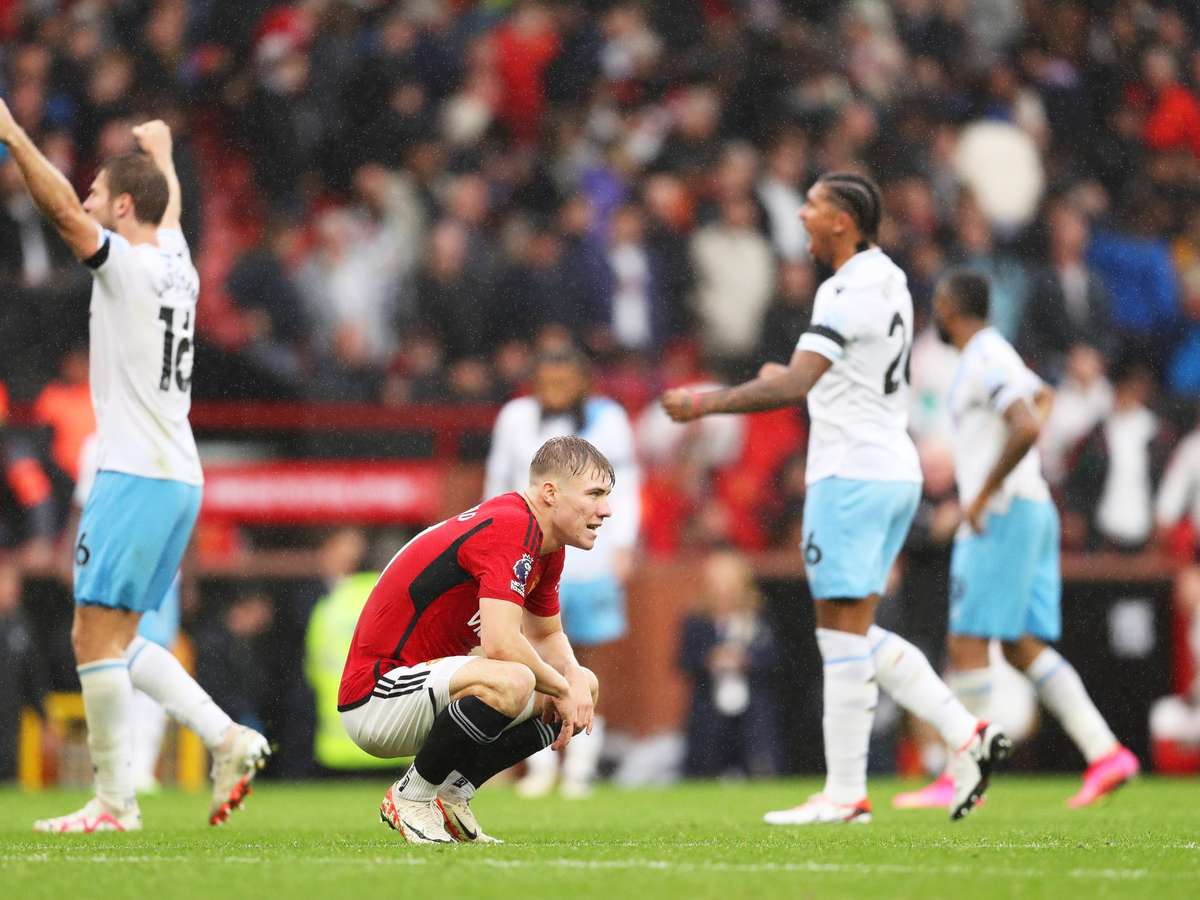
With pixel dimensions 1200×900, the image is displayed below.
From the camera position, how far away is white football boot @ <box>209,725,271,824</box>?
7.30 meters

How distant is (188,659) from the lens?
1242 cm

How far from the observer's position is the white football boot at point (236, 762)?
24.0 feet

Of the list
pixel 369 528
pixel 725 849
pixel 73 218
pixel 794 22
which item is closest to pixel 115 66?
pixel 369 528

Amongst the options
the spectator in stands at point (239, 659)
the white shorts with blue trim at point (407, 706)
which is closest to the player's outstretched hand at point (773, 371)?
the white shorts with blue trim at point (407, 706)

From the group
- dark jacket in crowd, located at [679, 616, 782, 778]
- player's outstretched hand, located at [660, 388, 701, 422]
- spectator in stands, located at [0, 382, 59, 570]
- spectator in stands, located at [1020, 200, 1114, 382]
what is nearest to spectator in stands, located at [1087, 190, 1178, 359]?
spectator in stands, located at [1020, 200, 1114, 382]

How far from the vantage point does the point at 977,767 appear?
755cm

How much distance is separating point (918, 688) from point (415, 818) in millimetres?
2506

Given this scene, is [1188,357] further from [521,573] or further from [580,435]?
[521,573]

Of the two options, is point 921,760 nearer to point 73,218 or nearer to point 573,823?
point 573,823

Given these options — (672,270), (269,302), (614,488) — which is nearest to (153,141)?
(614,488)

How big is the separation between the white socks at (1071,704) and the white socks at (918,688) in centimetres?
188

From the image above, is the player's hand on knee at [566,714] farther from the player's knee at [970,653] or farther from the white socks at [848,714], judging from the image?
the player's knee at [970,653]

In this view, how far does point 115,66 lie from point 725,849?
10.4 meters

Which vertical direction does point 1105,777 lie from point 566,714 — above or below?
below
